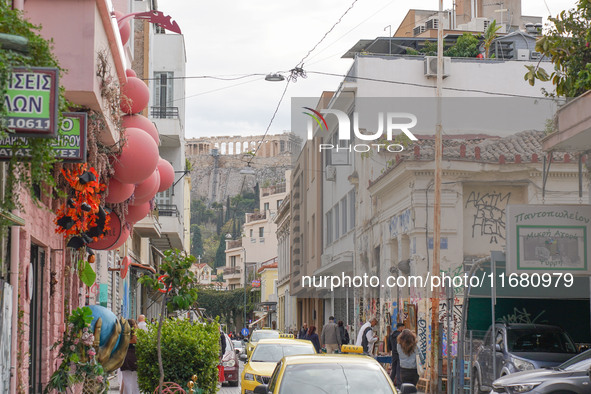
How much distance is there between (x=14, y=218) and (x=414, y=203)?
1861 cm

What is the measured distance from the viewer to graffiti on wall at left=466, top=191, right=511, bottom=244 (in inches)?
1053

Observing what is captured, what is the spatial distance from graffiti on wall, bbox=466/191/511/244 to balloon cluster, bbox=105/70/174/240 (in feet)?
42.8

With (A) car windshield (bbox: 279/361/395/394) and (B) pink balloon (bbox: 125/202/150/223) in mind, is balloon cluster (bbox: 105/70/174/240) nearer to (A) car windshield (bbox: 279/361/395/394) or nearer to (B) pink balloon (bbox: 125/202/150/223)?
(B) pink balloon (bbox: 125/202/150/223)

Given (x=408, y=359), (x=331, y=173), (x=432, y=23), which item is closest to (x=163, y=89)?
(x=331, y=173)

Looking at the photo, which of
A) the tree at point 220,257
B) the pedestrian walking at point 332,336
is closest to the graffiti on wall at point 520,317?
the pedestrian walking at point 332,336

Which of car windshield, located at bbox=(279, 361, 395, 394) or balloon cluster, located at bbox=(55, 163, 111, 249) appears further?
balloon cluster, located at bbox=(55, 163, 111, 249)

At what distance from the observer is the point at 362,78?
33.2 meters

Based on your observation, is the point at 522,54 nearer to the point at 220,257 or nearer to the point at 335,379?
the point at 335,379

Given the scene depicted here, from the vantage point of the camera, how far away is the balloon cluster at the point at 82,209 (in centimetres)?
1187

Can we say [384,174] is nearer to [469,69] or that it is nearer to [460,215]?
[460,215]

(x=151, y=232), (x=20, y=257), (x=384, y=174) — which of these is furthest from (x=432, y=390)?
(x=20, y=257)

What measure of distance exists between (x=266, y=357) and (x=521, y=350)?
17.2 feet

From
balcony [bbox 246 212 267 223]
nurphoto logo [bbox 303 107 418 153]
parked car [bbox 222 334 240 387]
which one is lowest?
parked car [bbox 222 334 240 387]

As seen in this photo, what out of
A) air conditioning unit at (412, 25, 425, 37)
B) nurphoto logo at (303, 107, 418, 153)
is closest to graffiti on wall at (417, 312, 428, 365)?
nurphoto logo at (303, 107, 418, 153)
